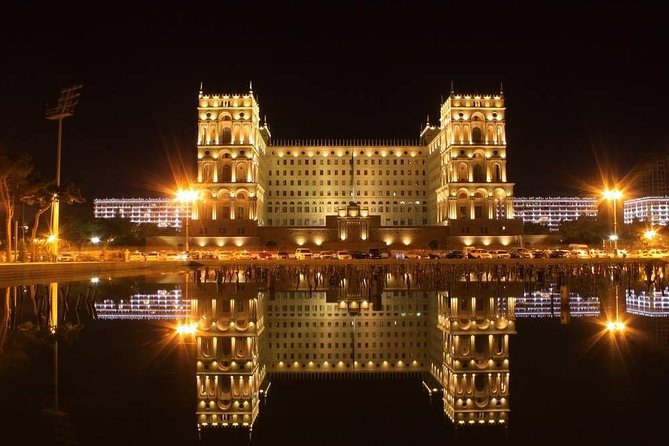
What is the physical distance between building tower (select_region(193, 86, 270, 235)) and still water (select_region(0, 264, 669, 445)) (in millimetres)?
70188

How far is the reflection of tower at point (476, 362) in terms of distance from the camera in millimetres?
9375

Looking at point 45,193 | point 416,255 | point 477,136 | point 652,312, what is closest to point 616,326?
point 652,312

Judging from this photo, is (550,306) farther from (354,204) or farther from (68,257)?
(354,204)

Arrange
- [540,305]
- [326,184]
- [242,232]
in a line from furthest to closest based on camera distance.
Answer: [326,184]
[242,232]
[540,305]

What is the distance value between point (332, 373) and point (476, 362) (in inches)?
110

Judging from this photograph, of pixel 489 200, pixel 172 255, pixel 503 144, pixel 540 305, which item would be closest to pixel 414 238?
pixel 489 200

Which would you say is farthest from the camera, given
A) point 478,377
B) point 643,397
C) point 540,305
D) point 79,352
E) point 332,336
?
point 540,305

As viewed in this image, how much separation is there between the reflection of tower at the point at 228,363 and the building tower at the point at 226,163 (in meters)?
70.5

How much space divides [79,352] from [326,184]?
102 metres

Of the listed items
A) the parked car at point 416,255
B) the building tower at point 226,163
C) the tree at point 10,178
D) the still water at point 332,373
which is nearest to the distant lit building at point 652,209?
the parked car at point 416,255

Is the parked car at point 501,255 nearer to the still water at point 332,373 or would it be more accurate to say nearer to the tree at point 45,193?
the tree at point 45,193

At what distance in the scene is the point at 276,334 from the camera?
16.9m

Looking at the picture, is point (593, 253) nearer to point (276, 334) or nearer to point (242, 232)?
point (242, 232)

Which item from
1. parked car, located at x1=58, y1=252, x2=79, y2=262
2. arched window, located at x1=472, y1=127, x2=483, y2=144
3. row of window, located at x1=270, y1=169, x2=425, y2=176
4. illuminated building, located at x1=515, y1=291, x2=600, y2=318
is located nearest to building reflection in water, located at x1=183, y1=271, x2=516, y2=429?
illuminated building, located at x1=515, y1=291, x2=600, y2=318
